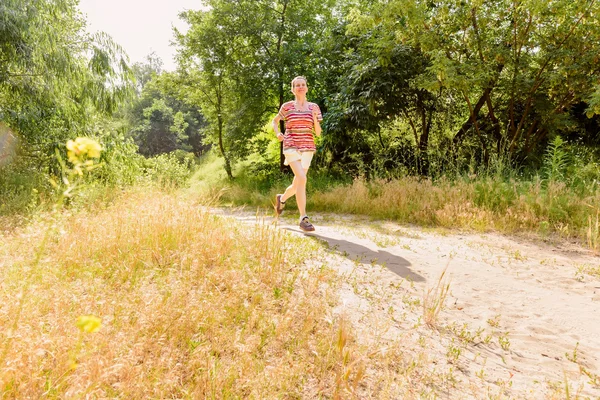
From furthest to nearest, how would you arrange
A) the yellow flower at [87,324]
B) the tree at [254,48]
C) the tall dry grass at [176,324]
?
the tree at [254,48] → the tall dry grass at [176,324] → the yellow flower at [87,324]

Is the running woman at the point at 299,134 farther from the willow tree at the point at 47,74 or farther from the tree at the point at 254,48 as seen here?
the tree at the point at 254,48

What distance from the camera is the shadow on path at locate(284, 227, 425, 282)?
13.8 ft

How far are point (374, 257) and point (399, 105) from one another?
8358mm

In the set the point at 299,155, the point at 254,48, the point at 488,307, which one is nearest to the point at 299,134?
the point at 299,155

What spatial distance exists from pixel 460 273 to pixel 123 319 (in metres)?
3.59

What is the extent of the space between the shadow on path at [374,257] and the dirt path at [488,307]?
1 cm

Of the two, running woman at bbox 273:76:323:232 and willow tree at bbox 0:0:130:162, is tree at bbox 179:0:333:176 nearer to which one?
willow tree at bbox 0:0:130:162

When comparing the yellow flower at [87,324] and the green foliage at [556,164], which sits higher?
the green foliage at [556,164]

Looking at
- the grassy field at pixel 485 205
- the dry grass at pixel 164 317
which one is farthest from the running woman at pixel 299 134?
the dry grass at pixel 164 317

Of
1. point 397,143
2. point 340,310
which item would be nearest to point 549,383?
point 340,310

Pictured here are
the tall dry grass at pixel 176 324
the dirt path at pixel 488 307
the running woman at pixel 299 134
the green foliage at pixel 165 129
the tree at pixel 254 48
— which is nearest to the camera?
the tall dry grass at pixel 176 324

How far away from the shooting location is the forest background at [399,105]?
720 cm

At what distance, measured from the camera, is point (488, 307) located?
11.4 ft

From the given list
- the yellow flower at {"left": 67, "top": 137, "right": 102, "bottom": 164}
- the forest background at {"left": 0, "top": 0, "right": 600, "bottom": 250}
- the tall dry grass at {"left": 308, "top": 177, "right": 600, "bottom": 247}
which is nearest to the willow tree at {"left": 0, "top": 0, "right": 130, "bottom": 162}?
the forest background at {"left": 0, "top": 0, "right": 600, "bottom": 250}
